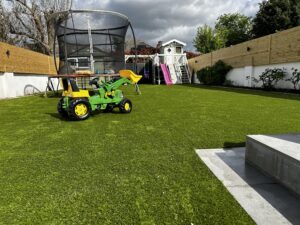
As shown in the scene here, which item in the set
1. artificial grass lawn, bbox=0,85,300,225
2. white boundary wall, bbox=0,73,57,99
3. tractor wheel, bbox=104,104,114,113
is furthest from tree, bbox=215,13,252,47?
artificial grass lawn, bbox=0,85,300,225

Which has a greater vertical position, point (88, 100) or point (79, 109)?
point (88, 100)

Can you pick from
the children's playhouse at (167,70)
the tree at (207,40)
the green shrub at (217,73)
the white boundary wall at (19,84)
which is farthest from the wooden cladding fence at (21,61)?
the tree at (207,40)

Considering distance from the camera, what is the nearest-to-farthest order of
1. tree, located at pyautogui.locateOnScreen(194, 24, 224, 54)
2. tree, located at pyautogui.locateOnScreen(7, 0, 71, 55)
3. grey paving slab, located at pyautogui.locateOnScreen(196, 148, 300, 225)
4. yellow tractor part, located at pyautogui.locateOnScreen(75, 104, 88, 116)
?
grey paving slab, located at pyautogui.locateOnScreen(196, 148, 300, 225) → yellow tractor part, located at pyautogui.locateOnScreen(75, 104, 88, 116) → tree, located at pyautogui.locateOnScreen(7, 0, 71, 55) → tree, located at pyautogui.locateOnScreen(194, 24, 224, 54)

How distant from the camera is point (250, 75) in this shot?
1329 cm

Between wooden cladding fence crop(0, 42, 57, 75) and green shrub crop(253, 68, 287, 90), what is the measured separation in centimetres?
1103

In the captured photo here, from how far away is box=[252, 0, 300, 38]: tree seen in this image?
23.1 meters

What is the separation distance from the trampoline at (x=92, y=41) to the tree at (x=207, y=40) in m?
25.1

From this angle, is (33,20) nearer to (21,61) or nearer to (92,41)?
(21,61)

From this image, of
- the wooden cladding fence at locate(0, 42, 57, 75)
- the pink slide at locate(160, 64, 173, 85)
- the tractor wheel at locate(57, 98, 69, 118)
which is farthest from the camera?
the pink slide at locate(160, 64, 173, 85)

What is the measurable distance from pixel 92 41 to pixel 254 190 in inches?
350

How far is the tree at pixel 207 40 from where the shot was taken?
32562 mm

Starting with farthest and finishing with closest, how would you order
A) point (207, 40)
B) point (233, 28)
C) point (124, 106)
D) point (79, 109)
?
point (233, 28) → point (207, 40) → point (124, 106) → point (79, 109)

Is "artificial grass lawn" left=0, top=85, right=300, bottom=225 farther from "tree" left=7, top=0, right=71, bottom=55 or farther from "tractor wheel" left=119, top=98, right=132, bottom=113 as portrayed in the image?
"tree" left=7, top=0, right=71, bottom=55

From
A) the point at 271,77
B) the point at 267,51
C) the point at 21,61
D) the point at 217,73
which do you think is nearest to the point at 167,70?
the point at 217,73
